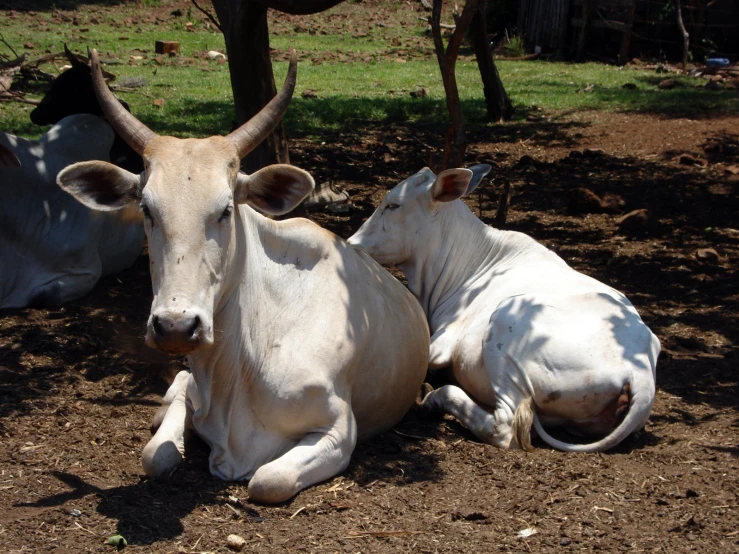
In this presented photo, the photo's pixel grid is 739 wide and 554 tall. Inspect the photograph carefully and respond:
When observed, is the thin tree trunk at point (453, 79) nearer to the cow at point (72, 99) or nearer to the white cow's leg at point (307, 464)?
the cow at point (72, 99)

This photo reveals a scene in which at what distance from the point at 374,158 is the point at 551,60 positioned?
35.3 ft

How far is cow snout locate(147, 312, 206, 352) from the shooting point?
11.7ft

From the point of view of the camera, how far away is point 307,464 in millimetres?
4180

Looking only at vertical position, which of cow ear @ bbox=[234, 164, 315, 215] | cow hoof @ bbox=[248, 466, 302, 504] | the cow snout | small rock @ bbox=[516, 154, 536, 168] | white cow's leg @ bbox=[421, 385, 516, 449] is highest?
cow ear @ bbox=[234, 164, 315, 215]

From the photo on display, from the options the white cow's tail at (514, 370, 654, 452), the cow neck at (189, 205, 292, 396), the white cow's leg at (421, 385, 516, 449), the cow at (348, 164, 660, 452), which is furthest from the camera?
the white cow's leg at (421, 385, 516, 449)

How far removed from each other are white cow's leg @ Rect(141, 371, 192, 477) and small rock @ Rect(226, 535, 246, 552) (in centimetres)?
69

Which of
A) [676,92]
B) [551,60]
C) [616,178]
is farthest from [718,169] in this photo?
[551,60]

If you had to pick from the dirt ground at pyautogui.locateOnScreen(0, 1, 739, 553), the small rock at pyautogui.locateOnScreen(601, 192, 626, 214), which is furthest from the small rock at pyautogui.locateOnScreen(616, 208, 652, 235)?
the small rock at pyautogui.locateOnScreen(601, 192, 626, 214)

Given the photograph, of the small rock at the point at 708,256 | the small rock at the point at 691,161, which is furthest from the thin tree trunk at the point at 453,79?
the small rock at the point at 691,161

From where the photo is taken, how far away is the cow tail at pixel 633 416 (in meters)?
4.71

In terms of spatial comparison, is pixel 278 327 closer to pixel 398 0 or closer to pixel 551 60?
pixel 551 60

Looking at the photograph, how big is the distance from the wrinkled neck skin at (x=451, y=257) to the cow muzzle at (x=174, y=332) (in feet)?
9.41

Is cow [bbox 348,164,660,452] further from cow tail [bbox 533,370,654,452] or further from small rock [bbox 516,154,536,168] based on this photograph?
small rock [bbox 516,154,536,168]

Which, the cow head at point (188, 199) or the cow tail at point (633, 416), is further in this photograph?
the cow tail at point (633, 416)
